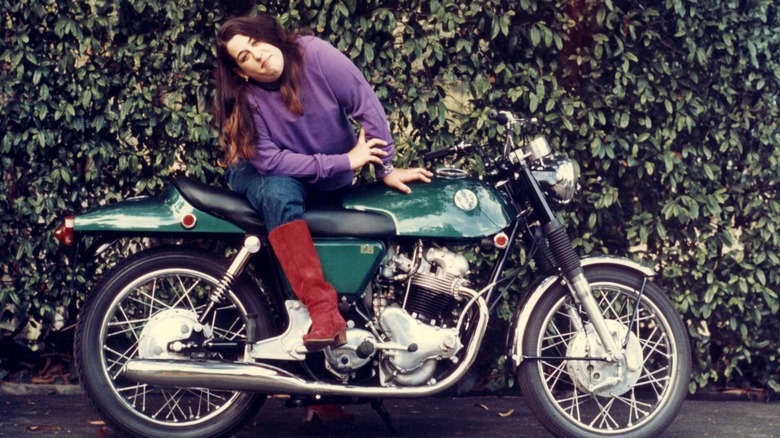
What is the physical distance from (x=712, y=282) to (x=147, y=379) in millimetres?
3074

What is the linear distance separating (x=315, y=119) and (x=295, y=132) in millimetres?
104

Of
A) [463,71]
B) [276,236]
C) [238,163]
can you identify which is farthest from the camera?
[463,71]

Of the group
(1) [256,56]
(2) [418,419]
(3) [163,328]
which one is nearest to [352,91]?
(1) [256,56]

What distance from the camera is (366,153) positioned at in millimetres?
4762

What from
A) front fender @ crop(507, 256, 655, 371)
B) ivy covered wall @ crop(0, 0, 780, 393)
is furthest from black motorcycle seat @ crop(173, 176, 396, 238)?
ivy covered wall @ crop(0, 0, 780, 393)

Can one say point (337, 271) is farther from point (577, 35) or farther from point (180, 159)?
point (577, 35)

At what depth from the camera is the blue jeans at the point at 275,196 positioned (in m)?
4.56

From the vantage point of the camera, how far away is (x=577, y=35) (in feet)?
19.2

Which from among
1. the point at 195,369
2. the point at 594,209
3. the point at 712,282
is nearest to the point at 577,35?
the point at 594,209

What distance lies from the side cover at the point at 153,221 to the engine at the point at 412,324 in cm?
69

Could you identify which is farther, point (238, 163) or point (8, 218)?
point (8, 218)

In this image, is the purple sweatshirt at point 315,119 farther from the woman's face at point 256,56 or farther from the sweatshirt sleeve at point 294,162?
the woman's face at point 256,56

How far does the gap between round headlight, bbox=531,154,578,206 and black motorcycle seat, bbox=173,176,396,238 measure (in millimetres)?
713

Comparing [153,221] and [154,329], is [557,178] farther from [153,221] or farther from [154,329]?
[154,329]
